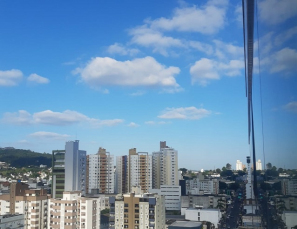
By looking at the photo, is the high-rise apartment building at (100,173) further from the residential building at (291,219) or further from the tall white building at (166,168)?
the residential building at (291,219)

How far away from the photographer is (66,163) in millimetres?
12156

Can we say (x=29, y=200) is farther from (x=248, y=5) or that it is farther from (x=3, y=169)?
(x=3, y=169)

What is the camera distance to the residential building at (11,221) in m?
6.68

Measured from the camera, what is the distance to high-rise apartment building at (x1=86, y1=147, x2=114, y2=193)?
18.3 m

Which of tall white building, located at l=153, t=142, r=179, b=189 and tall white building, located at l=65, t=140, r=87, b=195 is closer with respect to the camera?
tall white building, located at l=65, t=140, r=87, b=195

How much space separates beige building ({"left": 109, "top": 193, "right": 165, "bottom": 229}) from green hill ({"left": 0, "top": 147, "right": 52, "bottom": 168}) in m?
22.4

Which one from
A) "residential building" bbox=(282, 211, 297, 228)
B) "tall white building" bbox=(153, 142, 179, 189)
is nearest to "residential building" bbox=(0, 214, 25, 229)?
"residential building" bbox=(282, 211, 297, 228)

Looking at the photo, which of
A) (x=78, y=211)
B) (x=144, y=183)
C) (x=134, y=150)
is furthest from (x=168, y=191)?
(x=78, y=211)

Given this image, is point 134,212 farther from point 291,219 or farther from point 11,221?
point 291,219

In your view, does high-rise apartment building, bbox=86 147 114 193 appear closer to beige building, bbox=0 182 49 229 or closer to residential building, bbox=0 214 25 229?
beige building, bbox=0 182 49 229

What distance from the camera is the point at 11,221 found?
7.00m

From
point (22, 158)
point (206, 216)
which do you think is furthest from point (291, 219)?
point (22, 158)

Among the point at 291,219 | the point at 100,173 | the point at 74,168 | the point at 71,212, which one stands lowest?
the point at 71,212

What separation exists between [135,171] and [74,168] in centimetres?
674
